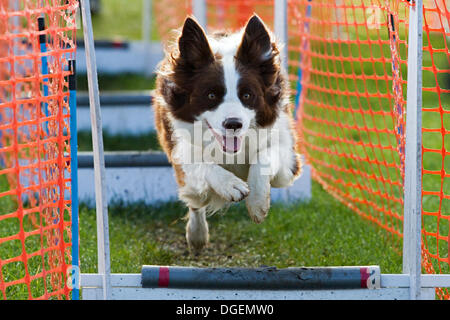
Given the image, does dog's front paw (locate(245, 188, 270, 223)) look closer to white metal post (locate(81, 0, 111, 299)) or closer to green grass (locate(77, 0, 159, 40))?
white metal post (locate(81, 0, 111, 299))

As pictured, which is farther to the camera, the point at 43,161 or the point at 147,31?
the point at 147,31

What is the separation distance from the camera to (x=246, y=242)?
5328 mm

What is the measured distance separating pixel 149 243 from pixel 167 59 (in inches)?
57.9

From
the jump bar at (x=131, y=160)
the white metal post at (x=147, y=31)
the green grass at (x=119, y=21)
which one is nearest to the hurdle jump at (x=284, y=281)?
the jump bar at (x=131, y=160)

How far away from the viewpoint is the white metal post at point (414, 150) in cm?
356

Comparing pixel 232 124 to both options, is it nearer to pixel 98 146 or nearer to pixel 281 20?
pixel 98 146

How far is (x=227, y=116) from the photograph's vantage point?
3.76 meters

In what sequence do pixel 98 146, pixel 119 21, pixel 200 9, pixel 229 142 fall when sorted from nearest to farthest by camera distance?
pixel 98 146 < pixel 229 142 < pixel 200 9 < pixel 119 21

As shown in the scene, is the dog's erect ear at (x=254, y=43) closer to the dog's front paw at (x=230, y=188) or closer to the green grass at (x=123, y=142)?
the dog's front paw at (x=230, y=188)

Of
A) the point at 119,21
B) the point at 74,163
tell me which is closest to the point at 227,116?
the point at 74,163

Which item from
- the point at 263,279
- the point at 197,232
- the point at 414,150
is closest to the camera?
the point at 263,279

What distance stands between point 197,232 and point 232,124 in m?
1.49

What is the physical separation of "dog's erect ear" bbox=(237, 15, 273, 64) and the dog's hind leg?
1335 mm

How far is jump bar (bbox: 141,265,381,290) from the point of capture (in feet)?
11.5
